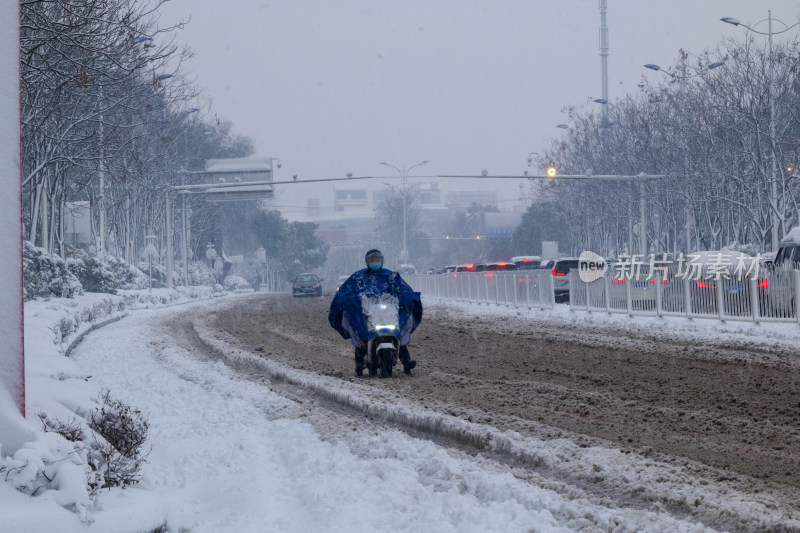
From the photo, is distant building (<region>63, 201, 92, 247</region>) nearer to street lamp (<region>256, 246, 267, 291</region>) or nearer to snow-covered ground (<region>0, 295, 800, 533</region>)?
snow-covered ground (<region>0, 295, 800, 533</region>)

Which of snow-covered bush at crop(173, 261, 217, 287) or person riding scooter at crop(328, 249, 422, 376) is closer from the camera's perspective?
person riding scooter at crop(328, 249, 422, 376)

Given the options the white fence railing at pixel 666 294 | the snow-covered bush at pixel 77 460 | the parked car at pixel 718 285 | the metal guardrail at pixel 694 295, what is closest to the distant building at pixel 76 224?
the white fence railing at pixel 666 294

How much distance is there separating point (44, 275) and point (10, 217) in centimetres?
2611

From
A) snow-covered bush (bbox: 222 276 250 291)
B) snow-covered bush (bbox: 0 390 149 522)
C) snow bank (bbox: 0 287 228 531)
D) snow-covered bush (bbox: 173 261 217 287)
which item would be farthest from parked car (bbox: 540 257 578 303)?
snow-covered bush (bbox: 222 276 250 291)

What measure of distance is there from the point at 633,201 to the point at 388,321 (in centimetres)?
4897

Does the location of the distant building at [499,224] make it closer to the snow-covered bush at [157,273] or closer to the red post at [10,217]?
the snow-covered bush at [157,273]

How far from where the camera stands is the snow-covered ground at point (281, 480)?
19.0ft

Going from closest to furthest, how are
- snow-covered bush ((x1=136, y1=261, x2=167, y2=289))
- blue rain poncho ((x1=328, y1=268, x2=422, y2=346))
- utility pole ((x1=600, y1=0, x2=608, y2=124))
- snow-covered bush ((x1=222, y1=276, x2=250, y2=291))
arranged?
1. blue rain poncho ((x1=328, y1=268, x2=422, y2=346))
2. snow-covered bush ((x1=136, y1=261, x2=167, y2=289))
3. utility pole ((x1=600, y1=0, x2=608, y2=124))
4. snow-covered bush ((x1=222, y1=276, x2=250, y2=291))

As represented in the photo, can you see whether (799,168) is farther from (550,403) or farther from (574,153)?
(550,403)

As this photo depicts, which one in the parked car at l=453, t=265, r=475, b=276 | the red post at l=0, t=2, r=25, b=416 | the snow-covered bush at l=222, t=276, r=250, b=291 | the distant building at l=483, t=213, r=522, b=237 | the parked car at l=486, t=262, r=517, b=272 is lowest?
the snow-covered bush at l=222, t=276, r=250, b=291

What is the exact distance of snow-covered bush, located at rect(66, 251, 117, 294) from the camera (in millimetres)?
40562

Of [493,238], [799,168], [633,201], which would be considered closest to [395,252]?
[493,238]

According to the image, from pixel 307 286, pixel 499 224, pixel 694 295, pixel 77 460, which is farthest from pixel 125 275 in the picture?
pixel 499 224

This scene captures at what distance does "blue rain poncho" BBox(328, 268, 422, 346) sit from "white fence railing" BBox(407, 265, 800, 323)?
37.4ft
